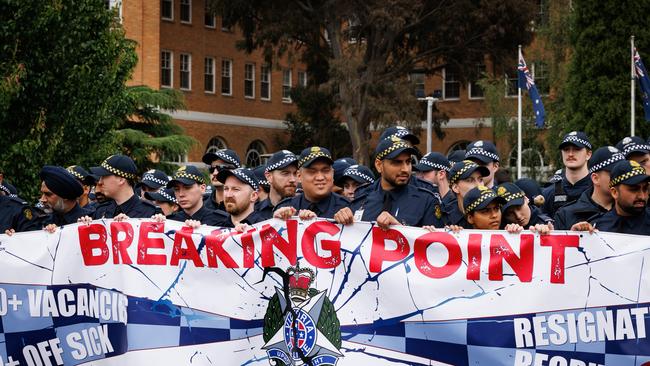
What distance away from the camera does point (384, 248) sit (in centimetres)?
745

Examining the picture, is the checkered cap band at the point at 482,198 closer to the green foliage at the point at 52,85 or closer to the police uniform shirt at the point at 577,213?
the police uniform shirt at the point at 577,213

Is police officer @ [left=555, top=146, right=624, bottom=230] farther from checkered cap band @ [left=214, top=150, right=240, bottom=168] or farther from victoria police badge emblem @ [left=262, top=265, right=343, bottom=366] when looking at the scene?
checkered cap band @ [left=214, top=150, right=240, bottom=168]

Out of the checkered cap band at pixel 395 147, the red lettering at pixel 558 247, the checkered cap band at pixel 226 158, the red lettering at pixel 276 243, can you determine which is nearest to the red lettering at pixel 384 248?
the red lettering at pixel 276 243

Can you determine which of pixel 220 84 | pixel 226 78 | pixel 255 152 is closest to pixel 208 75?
pixel 220 84

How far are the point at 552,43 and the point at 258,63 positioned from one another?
22.3m

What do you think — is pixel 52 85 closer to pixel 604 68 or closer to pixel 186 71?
pixel 604 68

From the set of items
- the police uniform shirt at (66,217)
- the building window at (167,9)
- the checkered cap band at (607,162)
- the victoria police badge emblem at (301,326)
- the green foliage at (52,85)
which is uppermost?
the building window at (167,9)

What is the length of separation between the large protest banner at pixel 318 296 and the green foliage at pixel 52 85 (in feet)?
29.8

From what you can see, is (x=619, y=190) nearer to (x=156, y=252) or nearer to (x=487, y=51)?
(x=156, y=252)

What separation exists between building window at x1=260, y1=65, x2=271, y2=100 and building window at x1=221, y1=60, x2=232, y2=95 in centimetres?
268

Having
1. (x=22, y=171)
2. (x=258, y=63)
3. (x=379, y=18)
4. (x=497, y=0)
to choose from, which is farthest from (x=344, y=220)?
(x=258, y=63)

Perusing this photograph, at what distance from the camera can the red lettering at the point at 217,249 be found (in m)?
7.88

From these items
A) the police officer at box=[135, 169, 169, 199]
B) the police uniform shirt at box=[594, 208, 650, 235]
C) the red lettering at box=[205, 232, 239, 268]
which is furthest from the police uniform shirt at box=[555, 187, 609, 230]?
the police officer at box=[135, 169, 169, 199]

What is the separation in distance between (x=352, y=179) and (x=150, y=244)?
3.28 m
